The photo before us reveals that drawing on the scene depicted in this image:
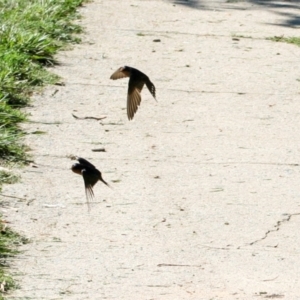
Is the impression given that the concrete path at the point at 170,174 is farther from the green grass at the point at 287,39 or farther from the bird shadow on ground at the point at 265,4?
the bird shadow on ground at the point at 265,4

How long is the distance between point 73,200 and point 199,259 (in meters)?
0.98

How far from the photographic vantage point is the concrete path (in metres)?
4.74

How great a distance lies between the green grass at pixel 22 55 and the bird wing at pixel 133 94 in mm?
747

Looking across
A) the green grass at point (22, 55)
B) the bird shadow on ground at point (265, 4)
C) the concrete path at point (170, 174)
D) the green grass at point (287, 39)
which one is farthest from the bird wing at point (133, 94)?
the bird shadow on ground at point (265, 4)

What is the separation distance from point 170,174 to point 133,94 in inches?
22.8

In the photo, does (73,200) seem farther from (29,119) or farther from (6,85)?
(6,85)

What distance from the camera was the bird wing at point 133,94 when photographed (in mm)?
5758

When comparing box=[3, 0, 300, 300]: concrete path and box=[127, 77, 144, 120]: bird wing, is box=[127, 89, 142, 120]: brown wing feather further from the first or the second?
box=[3, 0, 300, 300]: concrete path

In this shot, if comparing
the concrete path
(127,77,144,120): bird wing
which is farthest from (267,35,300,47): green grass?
(127,77,144,120): bird wing

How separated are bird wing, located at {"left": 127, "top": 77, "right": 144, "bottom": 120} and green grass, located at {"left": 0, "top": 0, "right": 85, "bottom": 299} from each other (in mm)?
747

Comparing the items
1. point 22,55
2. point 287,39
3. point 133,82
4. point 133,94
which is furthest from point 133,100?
point 287,39

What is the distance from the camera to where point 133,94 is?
586 cm

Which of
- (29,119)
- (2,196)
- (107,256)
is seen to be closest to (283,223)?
(107,256)

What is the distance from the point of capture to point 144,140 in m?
6.73
